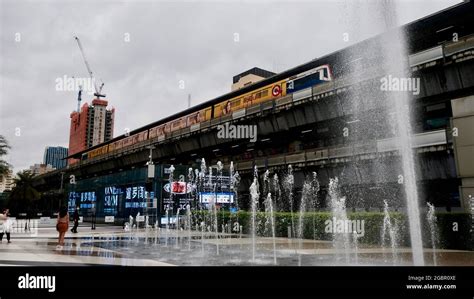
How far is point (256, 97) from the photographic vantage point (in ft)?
108

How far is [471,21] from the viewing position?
72.6 feet

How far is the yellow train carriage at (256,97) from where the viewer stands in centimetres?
3050

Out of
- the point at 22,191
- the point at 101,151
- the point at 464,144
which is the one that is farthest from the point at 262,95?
the point at 22,191

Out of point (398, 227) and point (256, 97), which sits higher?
point (256, 97)

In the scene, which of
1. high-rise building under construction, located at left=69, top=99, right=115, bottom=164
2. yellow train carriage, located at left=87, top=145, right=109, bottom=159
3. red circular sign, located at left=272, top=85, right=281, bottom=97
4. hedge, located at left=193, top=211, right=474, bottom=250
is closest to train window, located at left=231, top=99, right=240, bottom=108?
red circular sign, located at left=272, top=85, right=281, bottom=97

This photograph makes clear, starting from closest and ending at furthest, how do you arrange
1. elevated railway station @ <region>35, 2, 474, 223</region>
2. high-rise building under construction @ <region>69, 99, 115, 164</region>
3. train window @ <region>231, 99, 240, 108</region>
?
elevated railway station @ <region>35, 2, 474, 223</region>, train window @ <region>231, 99, 240, 108</region>, high-rise building under construction @ <region>69, 99, 115, 164</region>

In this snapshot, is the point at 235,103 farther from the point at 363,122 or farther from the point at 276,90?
the point at 363,122

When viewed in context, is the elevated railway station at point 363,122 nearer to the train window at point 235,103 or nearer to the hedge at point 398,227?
the train window at point 235,103

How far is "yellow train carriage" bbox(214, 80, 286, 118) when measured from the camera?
3050 cm

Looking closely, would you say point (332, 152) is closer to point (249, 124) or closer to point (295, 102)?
point (295, 102)

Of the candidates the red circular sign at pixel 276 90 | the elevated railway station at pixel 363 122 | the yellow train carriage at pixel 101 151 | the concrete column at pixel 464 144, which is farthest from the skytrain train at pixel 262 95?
the yellow train carriage at pixel 101 151

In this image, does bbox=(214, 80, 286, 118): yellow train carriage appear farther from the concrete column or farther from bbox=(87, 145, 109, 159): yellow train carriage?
bbox=(87, 145, 109, 159): yellow train carriage

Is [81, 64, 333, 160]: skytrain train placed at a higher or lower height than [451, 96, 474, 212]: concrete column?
higher
